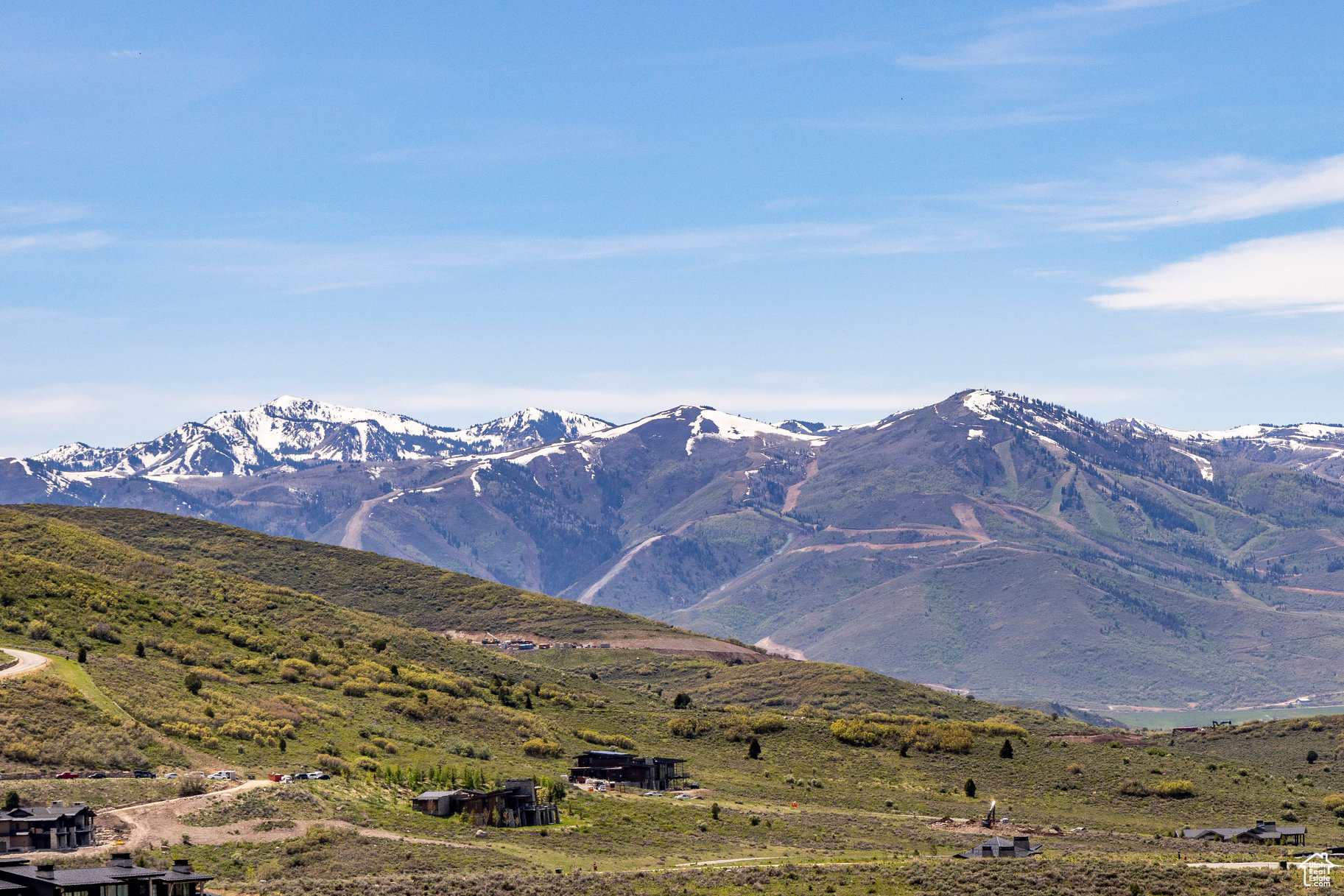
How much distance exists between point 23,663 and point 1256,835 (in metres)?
89.7

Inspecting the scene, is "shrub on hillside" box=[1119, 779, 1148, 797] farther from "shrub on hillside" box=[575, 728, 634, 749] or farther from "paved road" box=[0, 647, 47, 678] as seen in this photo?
"paved road" box=[0, 647, 47, 678]

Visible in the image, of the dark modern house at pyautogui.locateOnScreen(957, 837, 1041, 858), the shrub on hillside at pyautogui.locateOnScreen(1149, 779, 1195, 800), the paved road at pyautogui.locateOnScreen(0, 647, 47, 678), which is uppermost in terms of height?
the paved road at pyautogui.locateOnScreen(0, 647, 47, 678)

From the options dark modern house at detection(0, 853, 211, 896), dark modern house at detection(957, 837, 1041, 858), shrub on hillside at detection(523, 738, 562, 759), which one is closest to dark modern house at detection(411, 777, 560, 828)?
dark modern house at detection(957, 837, 1041, 858)

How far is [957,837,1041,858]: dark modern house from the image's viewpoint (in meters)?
86.4

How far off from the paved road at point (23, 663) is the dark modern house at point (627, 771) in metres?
40.8

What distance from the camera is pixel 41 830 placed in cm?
7106

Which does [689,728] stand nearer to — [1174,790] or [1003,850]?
[1174,790]

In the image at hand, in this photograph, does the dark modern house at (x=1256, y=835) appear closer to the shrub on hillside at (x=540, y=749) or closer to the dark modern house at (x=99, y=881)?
the shrub on hillside at (x=540, y=749)

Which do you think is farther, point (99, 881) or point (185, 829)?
point (185, 829)

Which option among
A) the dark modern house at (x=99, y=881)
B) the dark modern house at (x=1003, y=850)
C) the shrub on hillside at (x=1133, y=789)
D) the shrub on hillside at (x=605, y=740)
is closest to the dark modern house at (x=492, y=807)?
the dark modern house at (x=1003, y=850)

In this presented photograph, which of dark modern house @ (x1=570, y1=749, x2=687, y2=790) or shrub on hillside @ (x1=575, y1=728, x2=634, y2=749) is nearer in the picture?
dark modern house @ (x1=570, y1=749, x2=687, y2=790)

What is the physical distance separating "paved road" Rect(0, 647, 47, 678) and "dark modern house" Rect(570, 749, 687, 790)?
40.8 metres

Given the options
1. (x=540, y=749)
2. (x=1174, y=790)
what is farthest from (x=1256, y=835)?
(x=540, y=749)

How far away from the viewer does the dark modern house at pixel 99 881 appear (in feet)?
193
